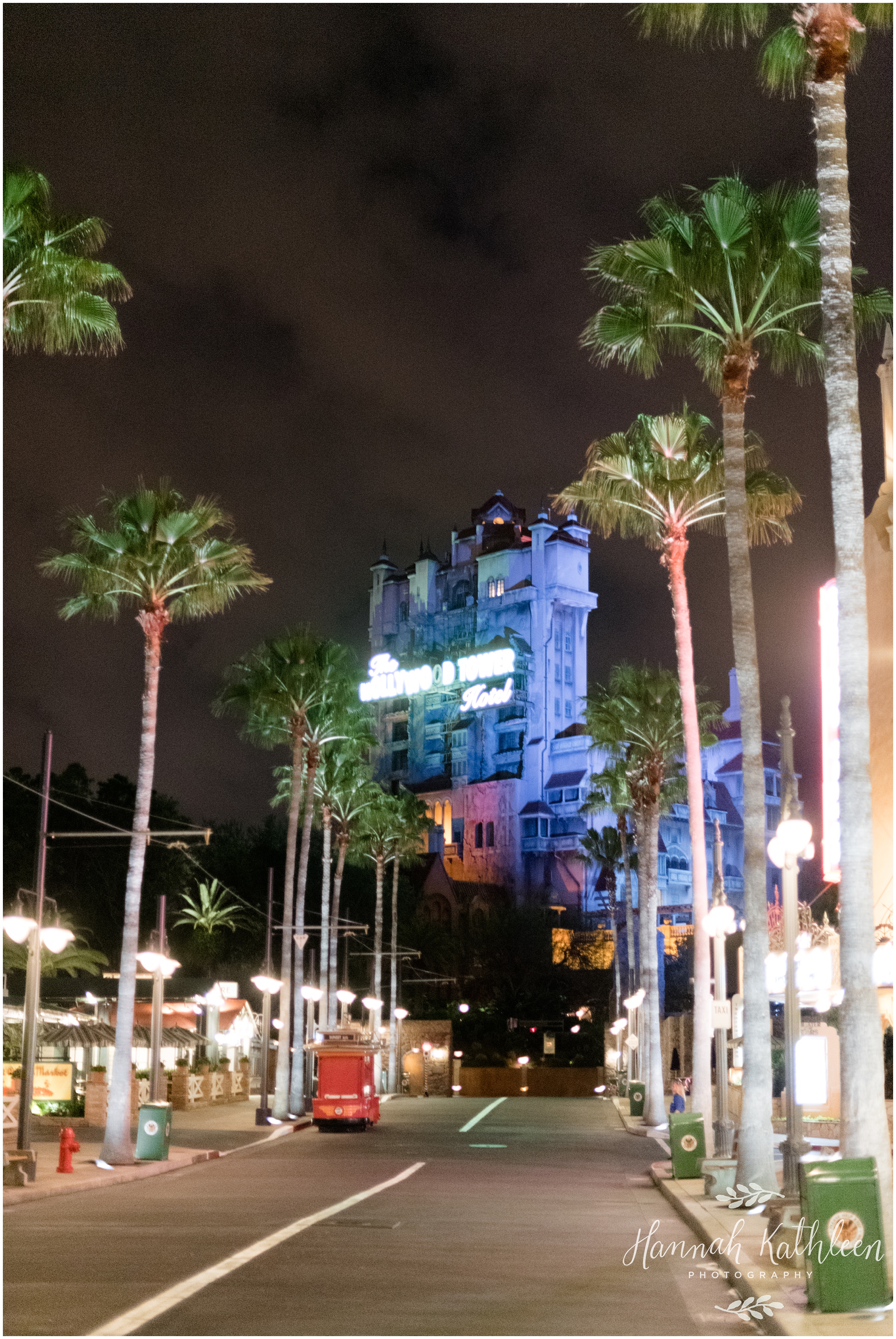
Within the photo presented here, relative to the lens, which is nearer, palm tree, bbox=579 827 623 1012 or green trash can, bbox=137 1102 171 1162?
green trash can, bbox=137 1102 171 1162

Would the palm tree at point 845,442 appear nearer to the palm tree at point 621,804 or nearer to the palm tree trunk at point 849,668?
the palm tree trunk at point 849,668

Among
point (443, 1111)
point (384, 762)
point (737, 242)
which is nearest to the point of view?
point (737, 242)

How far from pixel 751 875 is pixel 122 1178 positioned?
12.5 m

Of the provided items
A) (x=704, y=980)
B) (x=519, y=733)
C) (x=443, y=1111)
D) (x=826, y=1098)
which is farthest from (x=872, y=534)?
(x=519, y=733)

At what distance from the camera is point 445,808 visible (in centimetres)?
15575

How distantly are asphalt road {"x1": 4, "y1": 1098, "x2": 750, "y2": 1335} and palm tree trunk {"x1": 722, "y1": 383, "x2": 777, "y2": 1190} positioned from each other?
1.65 meters

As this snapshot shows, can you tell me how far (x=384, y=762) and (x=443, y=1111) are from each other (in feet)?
364

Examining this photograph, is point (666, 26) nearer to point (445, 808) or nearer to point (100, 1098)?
point (100, 1098)

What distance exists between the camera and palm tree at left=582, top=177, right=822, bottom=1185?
20750 mm

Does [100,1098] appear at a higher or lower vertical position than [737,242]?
lower

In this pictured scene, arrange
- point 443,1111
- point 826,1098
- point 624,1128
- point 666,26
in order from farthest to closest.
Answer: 1. point 443,1111
2. point 624,1128
3. point 826,1098
4. point 666,26

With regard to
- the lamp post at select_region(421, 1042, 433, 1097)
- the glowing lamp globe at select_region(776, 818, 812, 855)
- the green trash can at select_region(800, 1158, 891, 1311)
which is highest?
the glowing lamp globe at select_region(776, 818, 812, 855)

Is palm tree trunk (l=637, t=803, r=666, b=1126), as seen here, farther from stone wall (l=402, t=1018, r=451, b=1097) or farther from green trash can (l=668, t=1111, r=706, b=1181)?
stone wall (l=402, t=1018, r=451, b=1097)

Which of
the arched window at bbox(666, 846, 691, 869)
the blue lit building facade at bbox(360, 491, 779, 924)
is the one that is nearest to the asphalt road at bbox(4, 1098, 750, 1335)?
the blue lit building facade at bbox(360, 491, 779, 924)
